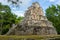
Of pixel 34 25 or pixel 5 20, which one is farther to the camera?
pixel 5 20

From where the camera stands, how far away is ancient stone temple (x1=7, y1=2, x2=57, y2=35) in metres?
46.1

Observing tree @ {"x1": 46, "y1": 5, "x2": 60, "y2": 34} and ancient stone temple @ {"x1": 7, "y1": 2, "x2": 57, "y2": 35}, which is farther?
tree @ {"x1": 46, "y1": 5, "x2": 60, "y2": 34}

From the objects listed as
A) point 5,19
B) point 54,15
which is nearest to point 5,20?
point 5,19

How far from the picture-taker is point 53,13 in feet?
211

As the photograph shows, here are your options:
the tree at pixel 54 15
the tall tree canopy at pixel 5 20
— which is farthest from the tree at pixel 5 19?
the tree at pixel 54 15

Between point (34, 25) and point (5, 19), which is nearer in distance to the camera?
point (34, 25)

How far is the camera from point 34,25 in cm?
4619

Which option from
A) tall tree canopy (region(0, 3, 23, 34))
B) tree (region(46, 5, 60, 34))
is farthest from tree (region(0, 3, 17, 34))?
tree (region(46, 5, 60, 34))

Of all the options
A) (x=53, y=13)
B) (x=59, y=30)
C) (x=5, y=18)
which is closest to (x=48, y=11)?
(x=53, y=13)

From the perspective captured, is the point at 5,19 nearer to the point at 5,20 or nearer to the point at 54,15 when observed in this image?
the point at 5,20

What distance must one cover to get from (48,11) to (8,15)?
11.2 meters

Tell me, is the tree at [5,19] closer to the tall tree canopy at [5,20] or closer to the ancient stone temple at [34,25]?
the tall tree canopy at [5,20]

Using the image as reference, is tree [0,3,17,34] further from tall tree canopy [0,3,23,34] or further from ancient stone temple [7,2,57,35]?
ancient stone temple [7,2,57,35]

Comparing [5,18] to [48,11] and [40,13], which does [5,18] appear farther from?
[40,13]
